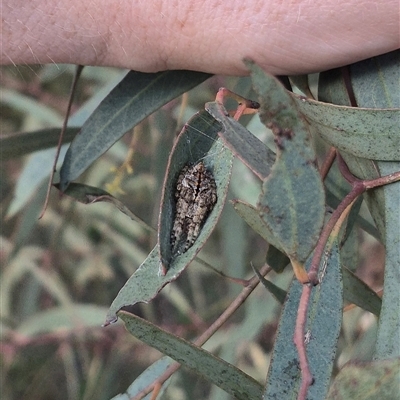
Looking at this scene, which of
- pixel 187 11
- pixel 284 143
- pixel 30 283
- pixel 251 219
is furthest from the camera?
pixel 30 283

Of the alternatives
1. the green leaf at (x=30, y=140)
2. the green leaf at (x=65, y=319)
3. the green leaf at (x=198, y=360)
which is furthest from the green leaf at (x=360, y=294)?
the green leaf at (x=65, y=319)

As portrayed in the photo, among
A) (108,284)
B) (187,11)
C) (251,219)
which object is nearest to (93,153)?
(187,11)

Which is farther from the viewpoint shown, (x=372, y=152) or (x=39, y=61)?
(x=39, y=61)

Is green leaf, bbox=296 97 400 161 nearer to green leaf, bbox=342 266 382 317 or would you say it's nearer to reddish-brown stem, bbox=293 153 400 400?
reddish-brown stem, bbox=293 153 400 400

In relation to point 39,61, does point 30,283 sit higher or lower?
higher

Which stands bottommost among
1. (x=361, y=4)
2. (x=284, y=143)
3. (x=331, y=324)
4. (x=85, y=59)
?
(x=331, y=324)

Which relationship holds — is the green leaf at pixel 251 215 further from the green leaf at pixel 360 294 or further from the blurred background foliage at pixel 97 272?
the blurred background foliage at pixel 97 272

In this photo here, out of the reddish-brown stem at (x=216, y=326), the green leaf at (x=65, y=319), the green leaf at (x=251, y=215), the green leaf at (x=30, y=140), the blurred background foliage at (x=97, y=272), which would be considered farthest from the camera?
the green leaf at (x=65, y=319)

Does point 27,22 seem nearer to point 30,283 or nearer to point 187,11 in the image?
point 187,11

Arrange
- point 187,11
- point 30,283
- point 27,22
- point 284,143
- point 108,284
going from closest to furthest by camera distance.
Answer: point 284,143
point 187,11
point 27,22
point 30,283
point 108,284
